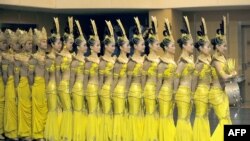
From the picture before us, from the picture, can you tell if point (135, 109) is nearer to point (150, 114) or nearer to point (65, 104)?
point (150, 114)

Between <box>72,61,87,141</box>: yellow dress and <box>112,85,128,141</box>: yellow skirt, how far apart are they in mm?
592

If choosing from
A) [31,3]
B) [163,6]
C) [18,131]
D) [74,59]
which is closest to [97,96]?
[74,59]

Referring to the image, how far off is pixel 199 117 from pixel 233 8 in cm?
771

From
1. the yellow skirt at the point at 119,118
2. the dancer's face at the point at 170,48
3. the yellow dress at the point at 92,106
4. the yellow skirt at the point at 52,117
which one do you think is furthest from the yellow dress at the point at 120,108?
the yellow skirt at the point at 52,117

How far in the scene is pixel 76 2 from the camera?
1527cm

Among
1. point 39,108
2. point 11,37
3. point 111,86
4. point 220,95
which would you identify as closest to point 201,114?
point 220,95

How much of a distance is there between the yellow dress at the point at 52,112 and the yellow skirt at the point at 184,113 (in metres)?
2.18

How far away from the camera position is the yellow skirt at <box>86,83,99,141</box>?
9.68 meters

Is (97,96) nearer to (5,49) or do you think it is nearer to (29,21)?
(5,49)

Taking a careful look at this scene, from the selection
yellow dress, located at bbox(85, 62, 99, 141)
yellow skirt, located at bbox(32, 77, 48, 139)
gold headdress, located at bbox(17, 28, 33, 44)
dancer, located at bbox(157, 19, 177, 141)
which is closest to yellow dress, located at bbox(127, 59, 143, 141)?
dancer, located at bbox(157, 19, 177, 141)

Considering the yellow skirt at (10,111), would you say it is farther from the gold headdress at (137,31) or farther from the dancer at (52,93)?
the gold headdress at (137,31)

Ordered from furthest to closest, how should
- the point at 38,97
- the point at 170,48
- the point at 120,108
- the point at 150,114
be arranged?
the point at 38,97
the point at 120,108
the point at 150,114
the point at 170,48

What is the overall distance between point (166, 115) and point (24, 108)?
2.70 meters

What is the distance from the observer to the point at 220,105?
28.5 feet
